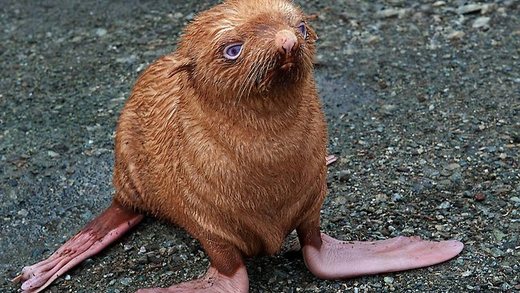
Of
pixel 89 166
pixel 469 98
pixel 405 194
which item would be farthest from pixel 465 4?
pixel 89 166

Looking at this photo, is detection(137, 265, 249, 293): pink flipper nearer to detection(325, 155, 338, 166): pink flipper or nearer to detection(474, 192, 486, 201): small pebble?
detection(325, 155, 338, 166): pink flipper

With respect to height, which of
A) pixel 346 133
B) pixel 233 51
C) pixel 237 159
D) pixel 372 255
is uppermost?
pixel 233 51

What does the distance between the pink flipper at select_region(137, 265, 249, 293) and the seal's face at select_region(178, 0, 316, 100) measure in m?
0.79

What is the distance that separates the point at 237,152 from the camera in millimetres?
3398

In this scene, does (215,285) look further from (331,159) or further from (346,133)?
(346,133)

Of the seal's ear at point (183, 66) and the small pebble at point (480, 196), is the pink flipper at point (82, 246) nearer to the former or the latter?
the seal's ear at point (183, 66)

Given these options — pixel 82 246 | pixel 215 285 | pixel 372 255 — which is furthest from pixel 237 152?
pixel 82 246

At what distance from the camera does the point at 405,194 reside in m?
4.43

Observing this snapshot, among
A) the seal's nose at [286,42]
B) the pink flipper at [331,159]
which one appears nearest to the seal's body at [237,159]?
the seal's nose at [286,42]

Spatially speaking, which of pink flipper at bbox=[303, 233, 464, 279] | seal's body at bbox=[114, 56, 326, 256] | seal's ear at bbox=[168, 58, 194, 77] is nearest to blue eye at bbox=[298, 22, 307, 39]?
seal's body at bbox=[114, 56, 326, 256]

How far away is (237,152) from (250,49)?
45 centimetres

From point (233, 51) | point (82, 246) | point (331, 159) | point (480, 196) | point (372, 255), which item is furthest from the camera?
point (331, 159)

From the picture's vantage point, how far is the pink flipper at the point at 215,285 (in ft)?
12.0

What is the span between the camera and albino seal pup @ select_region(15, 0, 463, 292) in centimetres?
320
